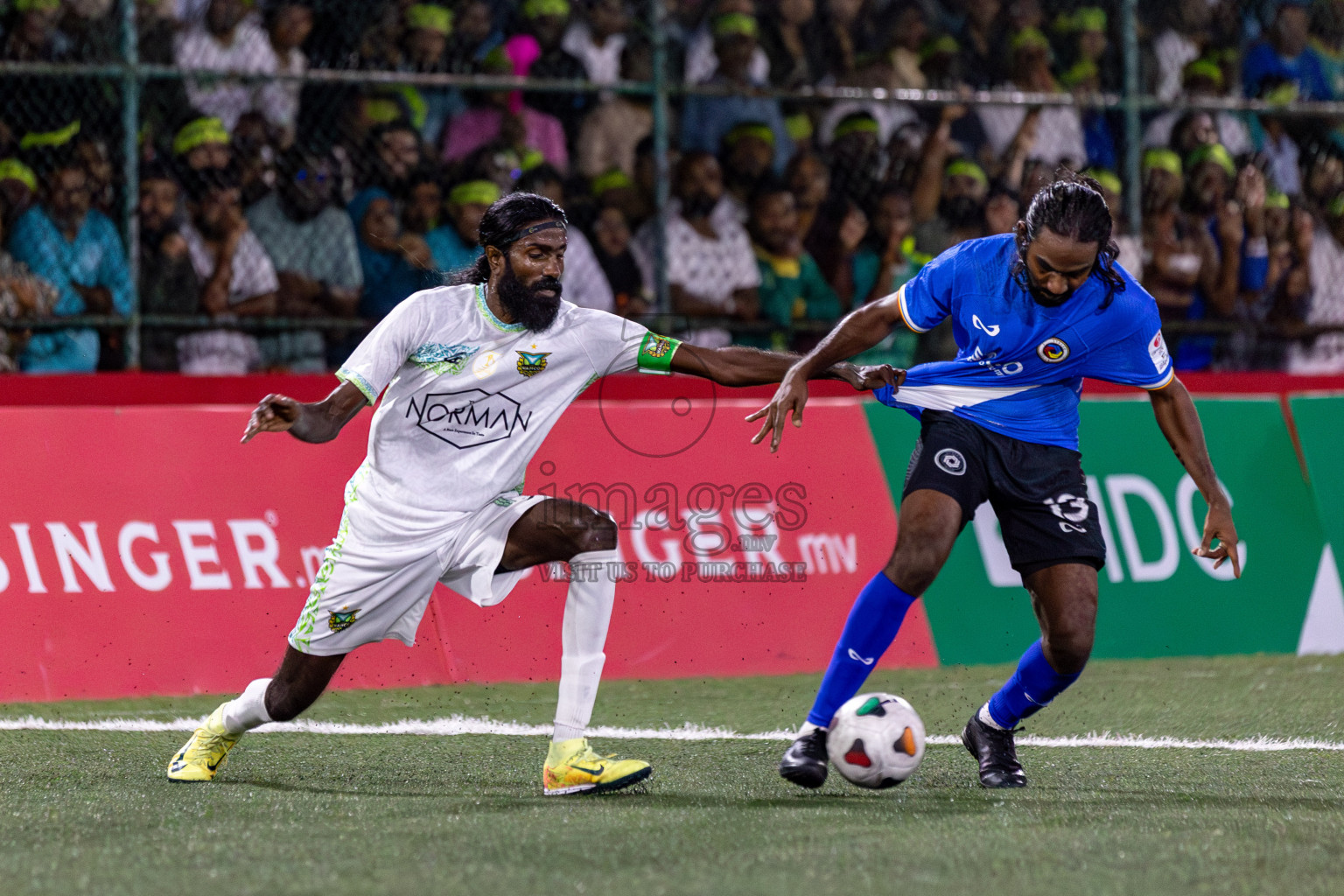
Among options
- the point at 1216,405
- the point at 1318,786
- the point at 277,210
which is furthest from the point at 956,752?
the point at 277,210

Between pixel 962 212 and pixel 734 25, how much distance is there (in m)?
1.80

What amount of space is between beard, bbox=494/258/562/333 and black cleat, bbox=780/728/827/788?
1487mm

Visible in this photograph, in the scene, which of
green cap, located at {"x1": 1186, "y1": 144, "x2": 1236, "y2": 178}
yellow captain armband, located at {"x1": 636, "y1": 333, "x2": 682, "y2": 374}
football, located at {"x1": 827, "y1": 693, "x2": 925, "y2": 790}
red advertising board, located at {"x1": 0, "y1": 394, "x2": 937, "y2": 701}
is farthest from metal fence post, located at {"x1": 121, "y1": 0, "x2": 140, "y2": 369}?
green cap, located at {"x1": 1186, "y1": 144, "x2": 1236, "y2": 178}

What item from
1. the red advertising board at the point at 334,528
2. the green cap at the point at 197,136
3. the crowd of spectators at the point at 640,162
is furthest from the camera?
the green cap at the point at 197,136

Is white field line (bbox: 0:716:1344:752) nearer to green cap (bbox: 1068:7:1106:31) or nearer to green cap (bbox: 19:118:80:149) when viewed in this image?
green cap (bbox: 19:118:80:149)

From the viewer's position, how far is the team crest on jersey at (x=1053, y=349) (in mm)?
4973

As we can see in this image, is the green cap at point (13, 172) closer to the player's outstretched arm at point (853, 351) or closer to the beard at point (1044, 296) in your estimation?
the player's outstretched arm at point (853, 351)

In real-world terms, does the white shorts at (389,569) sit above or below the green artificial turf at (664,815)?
above

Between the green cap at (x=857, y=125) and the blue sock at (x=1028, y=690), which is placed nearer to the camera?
the blue sock at (x=1028, y=690)

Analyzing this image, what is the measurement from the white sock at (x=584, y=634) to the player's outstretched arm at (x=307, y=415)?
2.66 feet

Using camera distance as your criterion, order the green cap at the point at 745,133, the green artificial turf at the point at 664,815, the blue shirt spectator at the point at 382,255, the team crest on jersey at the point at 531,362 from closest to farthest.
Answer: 1. the green artificial turf at the point at 664,815
2. the team crest on jersey at the point at 531,362
3. the blue shirt spectator at the point at 382,255
4. the green cap at the point at 745,133

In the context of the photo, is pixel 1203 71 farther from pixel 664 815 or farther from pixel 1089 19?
pixel 664 815

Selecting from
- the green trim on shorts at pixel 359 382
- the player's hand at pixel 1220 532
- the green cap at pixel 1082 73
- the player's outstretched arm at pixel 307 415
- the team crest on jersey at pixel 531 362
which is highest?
the green cap at pixel 1082 73

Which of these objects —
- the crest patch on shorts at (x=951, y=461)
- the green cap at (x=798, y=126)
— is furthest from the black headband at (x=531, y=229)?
the green cap at (x=798, y=126)
